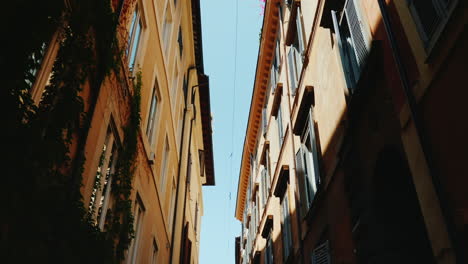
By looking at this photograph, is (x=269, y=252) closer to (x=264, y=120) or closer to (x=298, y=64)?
(x=264, y=120)

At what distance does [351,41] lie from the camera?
752cm

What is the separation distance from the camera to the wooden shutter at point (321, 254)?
836 centimetres

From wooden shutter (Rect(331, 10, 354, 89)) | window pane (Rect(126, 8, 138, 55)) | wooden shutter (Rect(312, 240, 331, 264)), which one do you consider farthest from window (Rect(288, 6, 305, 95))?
wooden shutter (Rect(312, 240, 331, 264))

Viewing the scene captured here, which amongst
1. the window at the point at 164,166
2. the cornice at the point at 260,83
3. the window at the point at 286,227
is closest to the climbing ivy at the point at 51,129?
the window at the point at 164,166

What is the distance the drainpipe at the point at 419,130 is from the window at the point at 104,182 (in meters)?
4.93

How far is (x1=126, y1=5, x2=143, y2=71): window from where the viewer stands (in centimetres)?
894

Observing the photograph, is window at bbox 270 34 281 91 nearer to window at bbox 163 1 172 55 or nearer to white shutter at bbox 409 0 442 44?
window at bbox 163 1 172 55

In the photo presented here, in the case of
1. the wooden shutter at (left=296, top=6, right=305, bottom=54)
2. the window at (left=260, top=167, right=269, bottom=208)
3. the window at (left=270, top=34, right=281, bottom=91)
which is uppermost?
the window at (left=270, top=34, right=281, bottom=91)

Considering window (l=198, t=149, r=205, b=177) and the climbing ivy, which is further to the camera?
window (l=198, t=149, r=205, b=177)

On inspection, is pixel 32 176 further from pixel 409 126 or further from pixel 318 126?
pixel 318 126

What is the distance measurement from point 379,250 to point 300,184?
18.0 feet

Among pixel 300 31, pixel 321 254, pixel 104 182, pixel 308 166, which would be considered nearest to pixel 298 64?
pixel 300 31

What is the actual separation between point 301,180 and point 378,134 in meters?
5.20

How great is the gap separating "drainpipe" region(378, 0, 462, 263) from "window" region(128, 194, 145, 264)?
6.86 m
